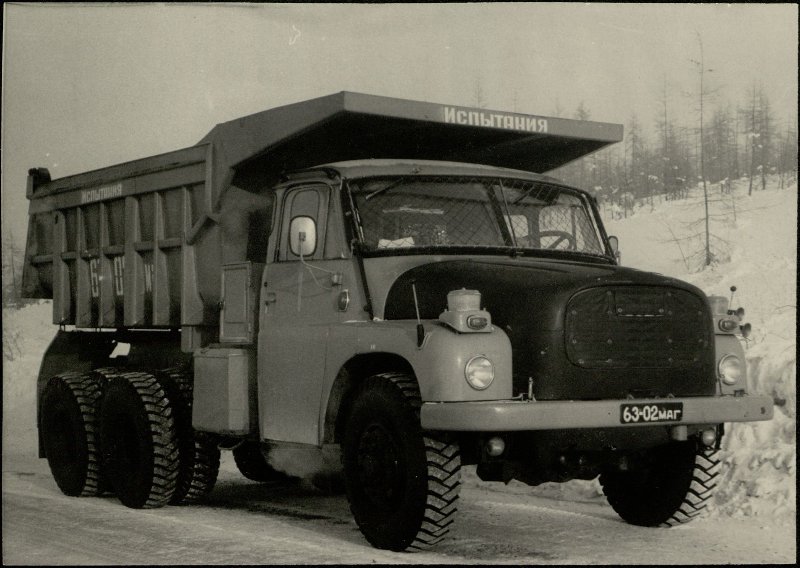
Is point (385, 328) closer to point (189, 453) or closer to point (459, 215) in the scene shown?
point (459, 215)

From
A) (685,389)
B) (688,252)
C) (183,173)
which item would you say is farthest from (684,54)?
(685,389)

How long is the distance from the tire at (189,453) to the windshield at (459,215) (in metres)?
2.80

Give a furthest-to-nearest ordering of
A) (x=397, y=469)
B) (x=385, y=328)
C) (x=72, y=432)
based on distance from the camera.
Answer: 1. (x=72, y=432)
2. (x=385, y=328)
3. (x=397, y=469)

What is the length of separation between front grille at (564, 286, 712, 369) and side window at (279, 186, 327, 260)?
7.08ft

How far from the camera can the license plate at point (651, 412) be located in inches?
266

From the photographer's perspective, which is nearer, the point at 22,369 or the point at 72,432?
the point at 72,432

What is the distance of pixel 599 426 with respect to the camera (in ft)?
21.8

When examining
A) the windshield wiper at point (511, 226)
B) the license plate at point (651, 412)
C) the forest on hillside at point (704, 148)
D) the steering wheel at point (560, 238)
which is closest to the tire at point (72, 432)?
the windshield wiper at point (511, 226)

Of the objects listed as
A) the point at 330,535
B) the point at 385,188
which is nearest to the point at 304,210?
the point at 385,188

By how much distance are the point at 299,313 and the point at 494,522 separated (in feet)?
7.30

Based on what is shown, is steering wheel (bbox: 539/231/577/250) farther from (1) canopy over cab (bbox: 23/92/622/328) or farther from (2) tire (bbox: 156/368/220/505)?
(2) tire (bbox: 156/368/220/505)

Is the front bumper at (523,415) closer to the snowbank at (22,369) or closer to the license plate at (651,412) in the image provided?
the license plate at (651,412)

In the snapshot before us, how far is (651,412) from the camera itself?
6.86 m

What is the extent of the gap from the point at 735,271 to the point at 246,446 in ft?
24.8
